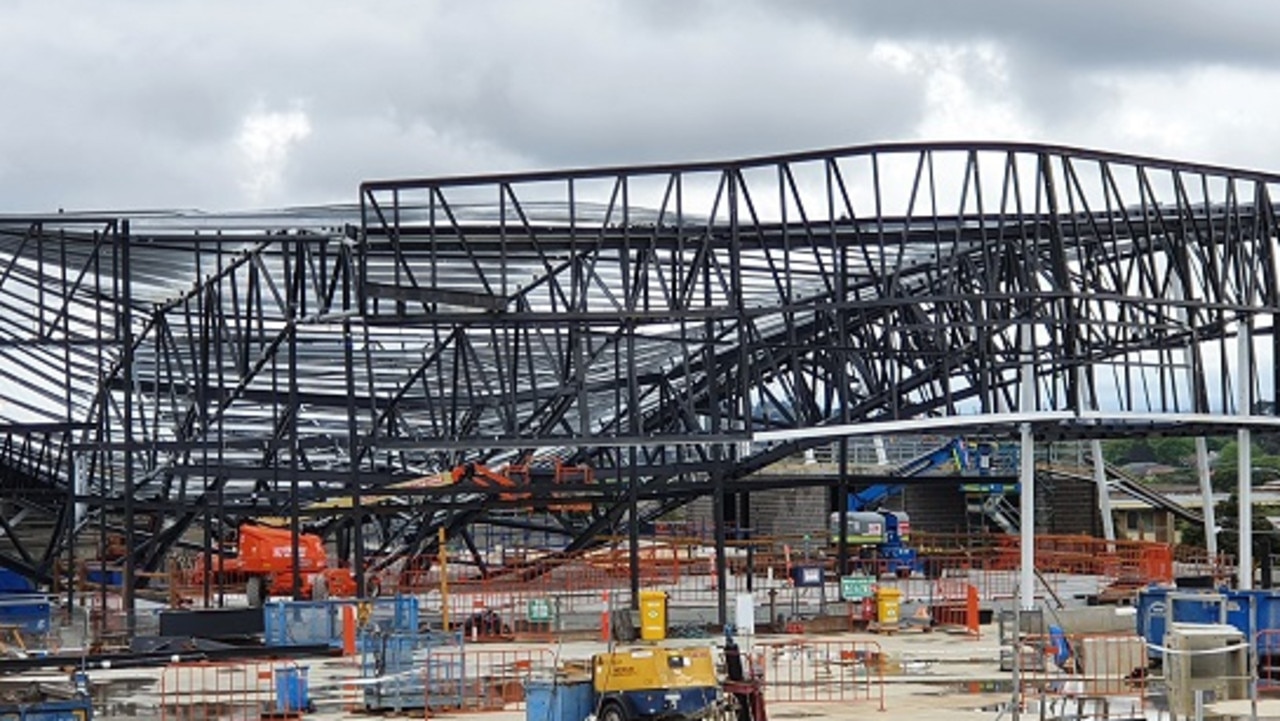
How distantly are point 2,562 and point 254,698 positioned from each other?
32017 millimetres

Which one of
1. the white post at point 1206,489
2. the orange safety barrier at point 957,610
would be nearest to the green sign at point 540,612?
the orange safety barrier at point 957,610

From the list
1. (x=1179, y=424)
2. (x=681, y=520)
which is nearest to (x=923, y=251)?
(x=1179, y=424)

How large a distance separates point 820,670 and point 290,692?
40.0 feet

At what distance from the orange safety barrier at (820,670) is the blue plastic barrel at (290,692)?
8.00 metres

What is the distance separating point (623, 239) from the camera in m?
48.4

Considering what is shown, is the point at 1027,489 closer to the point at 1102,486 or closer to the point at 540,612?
the point at 540,612

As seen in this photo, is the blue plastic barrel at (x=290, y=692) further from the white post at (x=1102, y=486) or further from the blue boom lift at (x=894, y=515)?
the blue boom lift at (x=894, y=515)

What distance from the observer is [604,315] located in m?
47.1

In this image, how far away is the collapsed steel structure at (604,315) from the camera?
48.0 meters

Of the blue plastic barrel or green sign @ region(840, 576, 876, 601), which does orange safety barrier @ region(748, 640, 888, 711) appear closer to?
green sign @ region(840, 576, 876, 601)

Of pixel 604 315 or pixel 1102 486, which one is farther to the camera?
pixel 1102 486

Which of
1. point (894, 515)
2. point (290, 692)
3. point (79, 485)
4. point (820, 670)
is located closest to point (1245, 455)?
point (820, 670)

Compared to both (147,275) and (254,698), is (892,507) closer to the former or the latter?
(147,275)

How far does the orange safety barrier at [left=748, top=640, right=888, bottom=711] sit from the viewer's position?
136 feet
